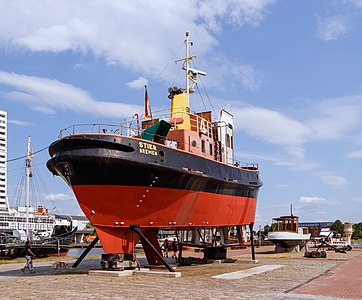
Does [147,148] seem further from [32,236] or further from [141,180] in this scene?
[32,236]

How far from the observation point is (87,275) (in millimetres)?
19906

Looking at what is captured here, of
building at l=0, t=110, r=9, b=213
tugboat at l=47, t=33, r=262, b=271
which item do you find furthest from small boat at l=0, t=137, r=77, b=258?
building at l=0, t=110, r=9, b=213

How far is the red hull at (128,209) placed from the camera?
19.6 metres

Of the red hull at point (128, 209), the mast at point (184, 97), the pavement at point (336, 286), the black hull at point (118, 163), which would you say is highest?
the mast at point (184, 97)

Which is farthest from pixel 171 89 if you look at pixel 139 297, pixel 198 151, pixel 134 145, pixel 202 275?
pixel 139 297

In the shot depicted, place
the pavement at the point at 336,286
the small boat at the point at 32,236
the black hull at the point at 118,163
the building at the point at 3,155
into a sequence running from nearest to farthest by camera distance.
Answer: the pavement at the point at 336,286
the black hull at the point at 118,163
the small boat at the point at 32,236
the building at the point at 3,155

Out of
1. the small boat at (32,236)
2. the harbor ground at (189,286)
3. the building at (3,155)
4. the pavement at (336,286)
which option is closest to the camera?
the harbor ground at (189,286)

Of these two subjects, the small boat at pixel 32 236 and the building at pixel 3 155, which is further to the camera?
the building at pixel 3 155

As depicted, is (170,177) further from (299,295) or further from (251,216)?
(251,216)

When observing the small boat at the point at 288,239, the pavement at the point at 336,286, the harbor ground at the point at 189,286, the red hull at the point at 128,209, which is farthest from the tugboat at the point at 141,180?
the small boat at the point at 288,239

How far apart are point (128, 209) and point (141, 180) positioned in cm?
139

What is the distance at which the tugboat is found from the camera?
19203mm

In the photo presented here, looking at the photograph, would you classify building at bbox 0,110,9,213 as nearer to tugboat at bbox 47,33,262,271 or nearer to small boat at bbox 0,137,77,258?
small boat at bbox 0,137,77,258

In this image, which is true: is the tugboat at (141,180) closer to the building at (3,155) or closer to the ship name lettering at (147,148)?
the ship name lettering at (147,148)
